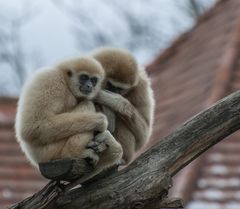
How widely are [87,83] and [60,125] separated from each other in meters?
0.39

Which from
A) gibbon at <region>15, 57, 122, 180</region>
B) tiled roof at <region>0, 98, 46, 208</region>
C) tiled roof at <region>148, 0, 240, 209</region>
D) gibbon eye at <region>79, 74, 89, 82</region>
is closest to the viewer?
gibbon at <region>15, 57, 122, 180</region>

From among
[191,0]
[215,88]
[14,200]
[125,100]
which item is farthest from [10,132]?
[191,0]

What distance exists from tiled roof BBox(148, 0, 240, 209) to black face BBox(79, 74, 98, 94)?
17.6 ft

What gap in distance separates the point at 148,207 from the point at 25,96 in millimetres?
1094

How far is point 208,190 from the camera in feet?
41.1

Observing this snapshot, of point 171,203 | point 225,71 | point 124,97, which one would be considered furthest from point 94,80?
point 225,71

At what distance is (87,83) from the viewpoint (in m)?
6.71

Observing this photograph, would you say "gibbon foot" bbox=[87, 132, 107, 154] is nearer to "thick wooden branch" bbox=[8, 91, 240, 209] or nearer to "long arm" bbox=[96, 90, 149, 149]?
"thick wooden branch" bbox=[8, 91, 240, 209]

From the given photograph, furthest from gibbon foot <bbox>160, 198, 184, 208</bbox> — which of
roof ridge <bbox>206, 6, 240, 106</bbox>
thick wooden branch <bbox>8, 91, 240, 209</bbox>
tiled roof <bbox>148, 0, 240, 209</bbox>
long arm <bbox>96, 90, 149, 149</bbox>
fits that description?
roof ridge <bbox>206, 6, 240, 106</bbox>

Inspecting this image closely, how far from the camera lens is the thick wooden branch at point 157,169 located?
6594 mm

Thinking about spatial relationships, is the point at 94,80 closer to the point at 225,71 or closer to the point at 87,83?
the point at 87,83

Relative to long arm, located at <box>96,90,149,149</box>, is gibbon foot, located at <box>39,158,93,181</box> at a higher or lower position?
lower

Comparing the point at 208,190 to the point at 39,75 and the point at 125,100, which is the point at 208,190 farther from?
the point at 39,75

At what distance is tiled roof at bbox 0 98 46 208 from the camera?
567 inches
